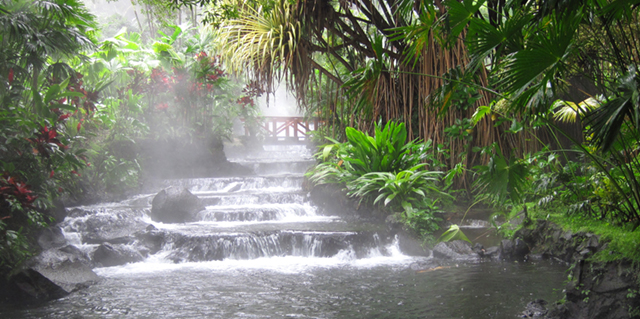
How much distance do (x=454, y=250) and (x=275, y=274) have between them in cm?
195

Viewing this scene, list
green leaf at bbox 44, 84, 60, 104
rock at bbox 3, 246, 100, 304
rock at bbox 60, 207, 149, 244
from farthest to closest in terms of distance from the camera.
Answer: rock at bbox 60, 207, 149, 244 < green leaf at bbox 44, 84, 60, 104 < rock at bbox 3, 246, 100, 304

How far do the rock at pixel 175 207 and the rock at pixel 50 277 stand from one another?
220 cm

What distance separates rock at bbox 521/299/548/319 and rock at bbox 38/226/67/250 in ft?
16.3

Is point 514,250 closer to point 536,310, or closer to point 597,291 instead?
point 536,310

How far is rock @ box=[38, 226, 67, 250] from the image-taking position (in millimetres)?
5520

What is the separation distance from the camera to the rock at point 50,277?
4.19 metres

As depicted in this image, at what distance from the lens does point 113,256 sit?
18.1ft

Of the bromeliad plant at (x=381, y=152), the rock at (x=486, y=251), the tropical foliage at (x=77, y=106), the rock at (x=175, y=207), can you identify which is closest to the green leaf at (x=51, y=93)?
the tropical foliage at (x=77, y=106)

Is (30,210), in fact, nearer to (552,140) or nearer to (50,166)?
(50,166)

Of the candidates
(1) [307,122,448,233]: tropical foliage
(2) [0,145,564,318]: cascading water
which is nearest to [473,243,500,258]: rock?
(2) [0,145,564,318]: cascading water

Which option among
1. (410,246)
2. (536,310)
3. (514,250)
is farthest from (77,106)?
(536,310)

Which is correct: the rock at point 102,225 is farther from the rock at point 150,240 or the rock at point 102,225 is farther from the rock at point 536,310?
the rock at point 536,310

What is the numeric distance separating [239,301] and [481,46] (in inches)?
106

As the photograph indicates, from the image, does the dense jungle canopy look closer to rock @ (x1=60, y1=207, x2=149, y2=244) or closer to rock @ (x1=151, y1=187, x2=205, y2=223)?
rock @ (x1=60, y1=207, x2=149, y2=244)
